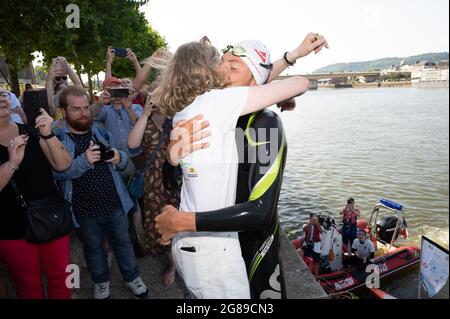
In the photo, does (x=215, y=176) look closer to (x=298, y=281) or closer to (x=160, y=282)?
(x=298, y=281)

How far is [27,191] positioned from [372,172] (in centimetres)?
2625

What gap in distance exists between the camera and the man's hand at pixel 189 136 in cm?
141

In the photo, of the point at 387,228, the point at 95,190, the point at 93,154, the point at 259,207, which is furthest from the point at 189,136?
the point at 387,228

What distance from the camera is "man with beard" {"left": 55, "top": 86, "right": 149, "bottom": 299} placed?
10.0 ft

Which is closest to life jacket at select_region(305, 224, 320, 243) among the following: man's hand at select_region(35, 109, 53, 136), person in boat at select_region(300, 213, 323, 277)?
Answer: person in boat at select_region(300, 213, 323, 277)

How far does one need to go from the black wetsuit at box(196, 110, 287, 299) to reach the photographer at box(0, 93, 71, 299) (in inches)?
72.3

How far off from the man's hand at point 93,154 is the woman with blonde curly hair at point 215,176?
1.63 meters

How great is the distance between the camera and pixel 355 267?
30.8 feet

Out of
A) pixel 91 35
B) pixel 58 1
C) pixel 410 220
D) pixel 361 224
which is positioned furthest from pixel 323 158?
pixel 58 1

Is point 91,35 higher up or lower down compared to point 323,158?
higher up

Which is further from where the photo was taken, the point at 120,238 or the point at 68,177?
the point at 120,238

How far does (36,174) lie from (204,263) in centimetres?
197

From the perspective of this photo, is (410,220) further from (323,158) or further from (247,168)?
(247,168)

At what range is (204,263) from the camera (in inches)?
56.4
